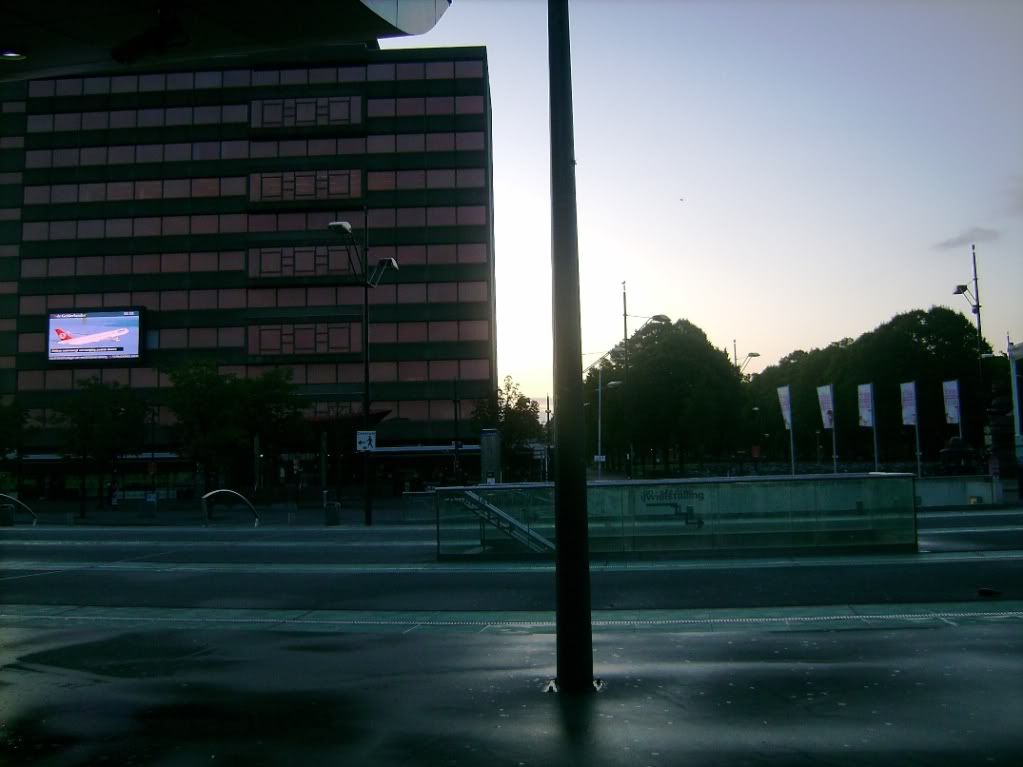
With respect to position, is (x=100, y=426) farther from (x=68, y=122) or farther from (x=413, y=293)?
(x=68, y=122)

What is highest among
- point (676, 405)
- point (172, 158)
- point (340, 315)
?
point (172, 158)

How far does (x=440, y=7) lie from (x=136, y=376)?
63751mm

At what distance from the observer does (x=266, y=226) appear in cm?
6675

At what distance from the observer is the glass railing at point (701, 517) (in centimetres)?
1631

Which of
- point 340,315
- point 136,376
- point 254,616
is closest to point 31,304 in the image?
point 136,376

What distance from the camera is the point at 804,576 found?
13.3 metres

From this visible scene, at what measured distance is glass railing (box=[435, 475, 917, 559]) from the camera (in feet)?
53.5

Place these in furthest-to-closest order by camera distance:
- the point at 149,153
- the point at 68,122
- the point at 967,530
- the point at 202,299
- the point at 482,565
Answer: the point at 68,122 < the point at 149,153 < the point at 202,299 < the point at 967,530 < the point at 482,565

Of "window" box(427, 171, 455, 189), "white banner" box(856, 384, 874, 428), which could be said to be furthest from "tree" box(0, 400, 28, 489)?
"white banner" box(856, 384, 874, 428)

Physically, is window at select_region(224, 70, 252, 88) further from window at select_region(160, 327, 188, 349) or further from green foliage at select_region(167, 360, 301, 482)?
green foliage at select_region(167, 360, 301, 482)

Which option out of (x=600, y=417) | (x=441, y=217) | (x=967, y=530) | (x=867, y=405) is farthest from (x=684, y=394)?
(x=967, y=530)

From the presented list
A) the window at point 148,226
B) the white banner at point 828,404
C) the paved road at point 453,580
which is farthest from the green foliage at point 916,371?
the window at point 148,226

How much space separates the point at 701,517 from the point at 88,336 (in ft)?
Answer: 202

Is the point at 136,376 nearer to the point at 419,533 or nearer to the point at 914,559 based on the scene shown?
the point at 419,533
